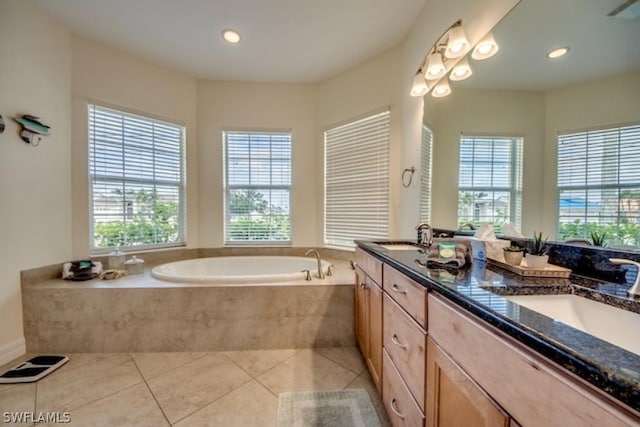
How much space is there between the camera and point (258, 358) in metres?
2.01

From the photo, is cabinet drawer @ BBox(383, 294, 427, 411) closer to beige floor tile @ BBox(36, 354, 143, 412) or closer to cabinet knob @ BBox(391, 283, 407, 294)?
cabinet knob @ BBox(391, 283, 407, 294)

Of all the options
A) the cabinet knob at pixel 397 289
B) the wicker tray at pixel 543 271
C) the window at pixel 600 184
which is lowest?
the cabinet knob at pixel 397 289

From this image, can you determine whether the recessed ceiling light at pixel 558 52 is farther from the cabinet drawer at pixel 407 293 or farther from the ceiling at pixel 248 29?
the ceiling at pixel 248 29

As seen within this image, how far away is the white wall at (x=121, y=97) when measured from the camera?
2.45 m

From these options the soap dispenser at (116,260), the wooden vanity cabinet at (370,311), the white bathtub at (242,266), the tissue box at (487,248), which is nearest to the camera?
the tissue box at (487,248)

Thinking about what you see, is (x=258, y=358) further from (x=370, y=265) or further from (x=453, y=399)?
(x=453, y=399)

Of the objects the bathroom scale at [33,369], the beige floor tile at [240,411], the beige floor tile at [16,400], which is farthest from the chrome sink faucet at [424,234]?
the bathroom scale at [33,369]

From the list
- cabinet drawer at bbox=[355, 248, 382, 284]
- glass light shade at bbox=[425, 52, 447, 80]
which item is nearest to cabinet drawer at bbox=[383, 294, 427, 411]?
cabinet drawer at bbox=[355, 248, 382, 284]

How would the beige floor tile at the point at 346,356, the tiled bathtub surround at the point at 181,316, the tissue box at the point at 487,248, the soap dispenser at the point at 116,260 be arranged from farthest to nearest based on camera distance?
the soap dispenser at the point at 116,260
the tiled bathtub surround at the point at 181,316
the beige floor tile at the point at 346,356
the tissue box at the point at 487,248

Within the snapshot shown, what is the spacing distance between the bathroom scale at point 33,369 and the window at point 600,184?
309 centimetres

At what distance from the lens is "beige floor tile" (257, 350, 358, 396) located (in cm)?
169

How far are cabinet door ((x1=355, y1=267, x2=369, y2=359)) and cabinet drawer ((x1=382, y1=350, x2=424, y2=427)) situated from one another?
1.18 feet

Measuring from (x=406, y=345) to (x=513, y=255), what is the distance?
1.93 feet

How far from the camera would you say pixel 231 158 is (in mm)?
3270
